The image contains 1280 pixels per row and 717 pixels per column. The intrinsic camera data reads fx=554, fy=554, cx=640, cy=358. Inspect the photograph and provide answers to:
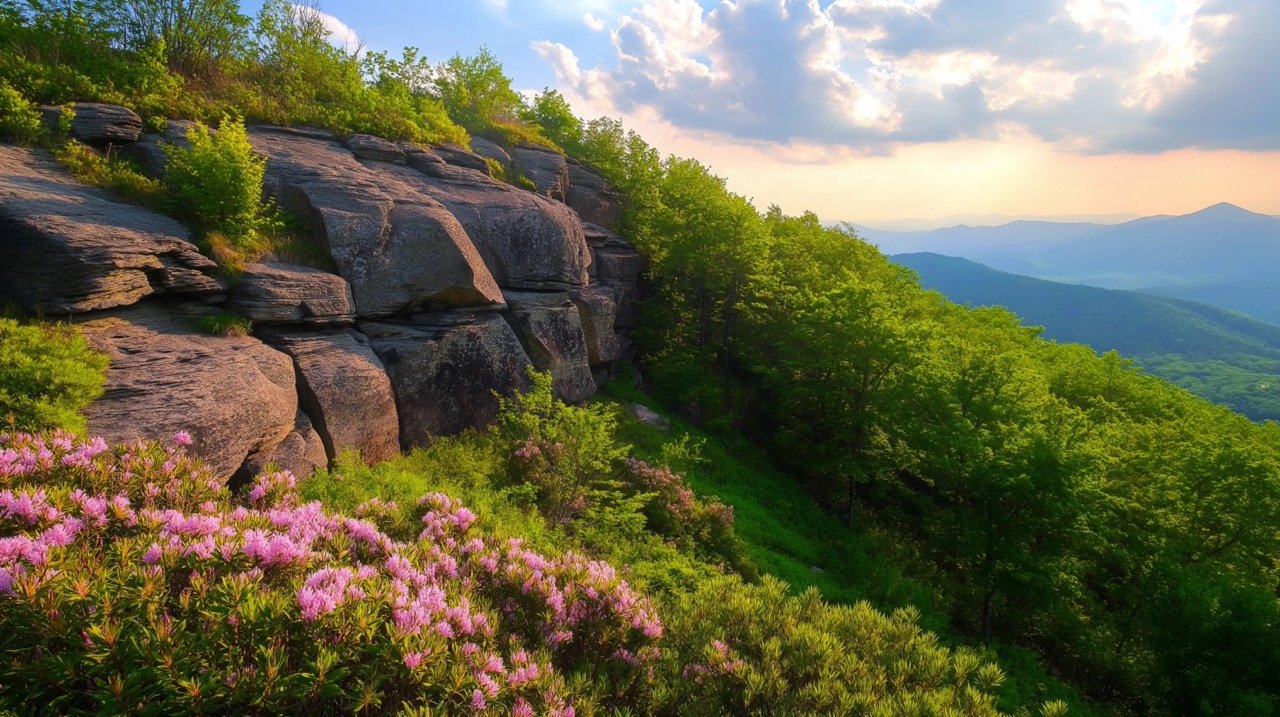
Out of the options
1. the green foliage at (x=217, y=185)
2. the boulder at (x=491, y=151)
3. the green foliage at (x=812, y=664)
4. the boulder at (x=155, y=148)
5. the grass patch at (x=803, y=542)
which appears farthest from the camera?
the boulder at (x=491, y=151)

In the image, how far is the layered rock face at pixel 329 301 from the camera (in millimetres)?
9734

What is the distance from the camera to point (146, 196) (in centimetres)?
1284

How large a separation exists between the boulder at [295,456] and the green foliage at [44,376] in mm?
2586

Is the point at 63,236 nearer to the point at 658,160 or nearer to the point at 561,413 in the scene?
the point at 561,413

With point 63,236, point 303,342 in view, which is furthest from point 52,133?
point 303,342

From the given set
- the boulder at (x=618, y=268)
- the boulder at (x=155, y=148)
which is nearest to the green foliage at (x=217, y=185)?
the boulder at (x=155, y=148)

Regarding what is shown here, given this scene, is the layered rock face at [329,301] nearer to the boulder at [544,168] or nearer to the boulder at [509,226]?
the boulder at [509,226]

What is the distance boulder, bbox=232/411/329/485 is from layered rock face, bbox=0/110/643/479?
0.03 metres

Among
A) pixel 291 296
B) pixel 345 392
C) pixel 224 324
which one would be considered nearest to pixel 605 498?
pixel 345 392

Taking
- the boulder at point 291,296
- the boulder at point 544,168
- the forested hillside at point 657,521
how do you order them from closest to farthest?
the forested hillside at point 657,521, the boulder at point 291,296, the boulder at point 544,168

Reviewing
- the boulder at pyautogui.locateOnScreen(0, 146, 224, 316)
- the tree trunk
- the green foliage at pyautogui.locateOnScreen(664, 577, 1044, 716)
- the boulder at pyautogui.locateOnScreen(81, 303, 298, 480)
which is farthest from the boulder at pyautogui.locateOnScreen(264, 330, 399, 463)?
the tree trunk

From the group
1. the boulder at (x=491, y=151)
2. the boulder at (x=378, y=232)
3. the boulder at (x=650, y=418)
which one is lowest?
the boulder at (x=650, y=418)

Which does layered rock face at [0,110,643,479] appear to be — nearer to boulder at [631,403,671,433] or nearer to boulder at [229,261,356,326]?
boulder at [229,261,356,326]

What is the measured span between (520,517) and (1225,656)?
18.8 meters
